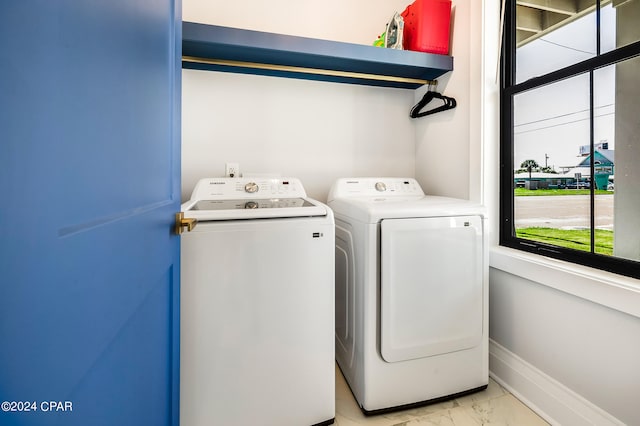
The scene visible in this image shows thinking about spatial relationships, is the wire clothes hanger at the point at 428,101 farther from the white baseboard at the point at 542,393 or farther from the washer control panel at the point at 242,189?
the white baseboard at the point at 542,393

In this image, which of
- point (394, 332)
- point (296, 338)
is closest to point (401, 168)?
point (394, 332)

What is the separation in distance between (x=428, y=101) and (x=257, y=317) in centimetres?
192

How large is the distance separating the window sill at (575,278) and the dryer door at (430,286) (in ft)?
0.66

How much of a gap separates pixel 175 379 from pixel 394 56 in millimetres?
2058

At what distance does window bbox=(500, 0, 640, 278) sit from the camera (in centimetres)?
125

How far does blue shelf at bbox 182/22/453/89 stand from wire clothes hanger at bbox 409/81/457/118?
13 cm

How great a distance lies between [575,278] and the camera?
128cm

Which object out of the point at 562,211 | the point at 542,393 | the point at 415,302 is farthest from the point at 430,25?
the point at 542,393

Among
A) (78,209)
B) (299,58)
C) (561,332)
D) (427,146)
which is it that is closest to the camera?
(78,209)

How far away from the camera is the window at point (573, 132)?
4.12 feet

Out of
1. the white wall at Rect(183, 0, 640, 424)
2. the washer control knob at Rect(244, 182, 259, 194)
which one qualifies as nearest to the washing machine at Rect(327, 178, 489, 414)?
the white wall at Rect(183, 0, 640, 424)

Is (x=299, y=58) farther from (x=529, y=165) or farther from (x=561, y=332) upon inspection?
(x=561, y=332)

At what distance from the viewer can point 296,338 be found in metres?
1.31

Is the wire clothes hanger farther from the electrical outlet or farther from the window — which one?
the electrical outlet
